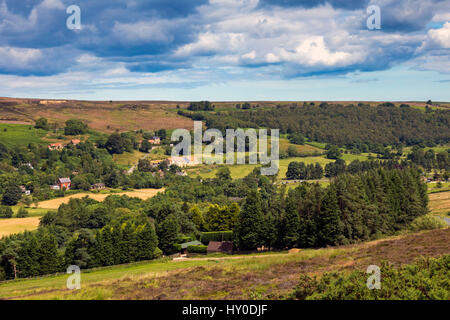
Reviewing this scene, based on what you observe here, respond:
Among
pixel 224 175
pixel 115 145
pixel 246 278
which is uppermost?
pixel 115 145

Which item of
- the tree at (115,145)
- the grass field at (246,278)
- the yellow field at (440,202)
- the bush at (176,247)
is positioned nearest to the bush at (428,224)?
the grass field at (246,278)

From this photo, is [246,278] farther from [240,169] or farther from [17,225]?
[240,169]

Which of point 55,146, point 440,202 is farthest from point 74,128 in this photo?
point 440,202

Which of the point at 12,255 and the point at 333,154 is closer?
the point at 12,255

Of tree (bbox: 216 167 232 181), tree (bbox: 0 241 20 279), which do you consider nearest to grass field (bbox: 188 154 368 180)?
tree (bbox: 216 167 232 181)

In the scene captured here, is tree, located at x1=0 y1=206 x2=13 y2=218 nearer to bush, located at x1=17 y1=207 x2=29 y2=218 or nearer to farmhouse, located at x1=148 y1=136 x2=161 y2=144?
bush, located at x1=17 y1=207 x2=29 y2=218

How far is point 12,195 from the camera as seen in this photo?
349ft

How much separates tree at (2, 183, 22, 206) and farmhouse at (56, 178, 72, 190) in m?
14.2

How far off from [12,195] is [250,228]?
255 feet

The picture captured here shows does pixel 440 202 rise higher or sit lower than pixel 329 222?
lower

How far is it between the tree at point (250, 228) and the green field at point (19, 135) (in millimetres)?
121871
